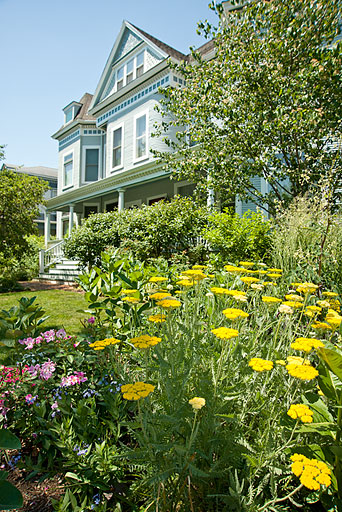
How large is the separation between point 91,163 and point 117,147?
329 cm

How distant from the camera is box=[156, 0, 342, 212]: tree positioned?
5.64 metres

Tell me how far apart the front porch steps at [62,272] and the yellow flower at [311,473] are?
36.4 feet

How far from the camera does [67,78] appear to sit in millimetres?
5203

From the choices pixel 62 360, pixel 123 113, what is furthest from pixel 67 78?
pixel 123 113

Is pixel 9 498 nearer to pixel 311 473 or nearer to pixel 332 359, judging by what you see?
pixel 311 473

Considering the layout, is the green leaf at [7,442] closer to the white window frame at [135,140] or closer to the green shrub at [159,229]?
the green shrub at [159,229]

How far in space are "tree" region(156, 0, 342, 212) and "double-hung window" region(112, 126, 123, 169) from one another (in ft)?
25.0

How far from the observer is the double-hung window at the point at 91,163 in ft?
54.6

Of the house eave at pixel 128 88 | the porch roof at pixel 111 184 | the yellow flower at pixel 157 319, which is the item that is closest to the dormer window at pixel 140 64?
the house eave at pixel 128 88

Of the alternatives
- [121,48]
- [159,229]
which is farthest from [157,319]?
[121,48]

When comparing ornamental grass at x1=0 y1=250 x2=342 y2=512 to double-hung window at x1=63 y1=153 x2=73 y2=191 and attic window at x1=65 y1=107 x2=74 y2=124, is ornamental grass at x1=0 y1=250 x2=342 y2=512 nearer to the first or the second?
double-hung window at x1=63 y1=153 x2=73 y2=191

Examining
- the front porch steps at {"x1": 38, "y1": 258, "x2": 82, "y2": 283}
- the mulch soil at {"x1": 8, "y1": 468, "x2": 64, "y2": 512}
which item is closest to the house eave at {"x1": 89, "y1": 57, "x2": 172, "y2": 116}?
the front porch steps at {"x1": 38, "y1": 258, "x2": 82, "y2": 283}

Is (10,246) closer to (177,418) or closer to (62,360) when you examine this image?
(62,360)

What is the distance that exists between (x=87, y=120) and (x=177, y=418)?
1817cm
